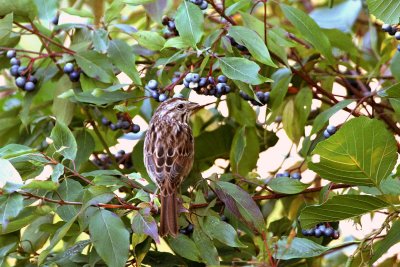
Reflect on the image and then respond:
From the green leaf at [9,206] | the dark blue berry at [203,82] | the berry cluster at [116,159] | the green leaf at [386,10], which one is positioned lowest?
the berry cluster at [116,159]

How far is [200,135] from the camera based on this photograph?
5488mm

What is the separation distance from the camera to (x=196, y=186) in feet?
15.2

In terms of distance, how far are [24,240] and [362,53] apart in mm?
2738

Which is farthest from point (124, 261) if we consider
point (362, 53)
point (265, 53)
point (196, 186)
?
point (362, 53)

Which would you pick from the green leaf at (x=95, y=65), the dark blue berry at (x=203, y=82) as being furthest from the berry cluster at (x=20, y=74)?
the dark blue berry at (x=203, y=82)

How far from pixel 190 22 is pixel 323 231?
4.17ft

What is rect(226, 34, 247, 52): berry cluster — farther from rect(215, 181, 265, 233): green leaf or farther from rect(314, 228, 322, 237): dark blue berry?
rect(314, 228, 322, 237): dark blue berry

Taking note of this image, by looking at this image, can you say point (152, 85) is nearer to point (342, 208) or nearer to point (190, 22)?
point (190, 22)

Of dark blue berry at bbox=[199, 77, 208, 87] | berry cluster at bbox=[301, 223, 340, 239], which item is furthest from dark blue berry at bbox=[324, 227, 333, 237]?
dark blue berry at bbox=[199, 77, 208, 87]

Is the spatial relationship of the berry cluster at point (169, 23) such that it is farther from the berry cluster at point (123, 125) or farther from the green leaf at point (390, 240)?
the green leaf at point (390, 240)

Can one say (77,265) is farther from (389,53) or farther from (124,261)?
(389,53)

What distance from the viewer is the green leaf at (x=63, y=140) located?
425 cm

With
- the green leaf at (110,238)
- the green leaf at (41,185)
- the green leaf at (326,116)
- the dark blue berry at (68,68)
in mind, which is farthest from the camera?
the dark blue berry at (68,68)

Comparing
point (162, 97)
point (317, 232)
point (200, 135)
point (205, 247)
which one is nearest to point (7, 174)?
point (205, 247)
